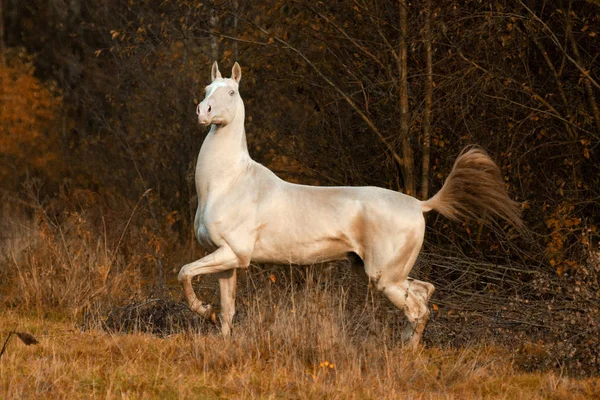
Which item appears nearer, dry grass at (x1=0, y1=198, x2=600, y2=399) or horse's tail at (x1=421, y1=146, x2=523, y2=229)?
dry grass at (x1=0, y1=198, x2=600, y2=399)

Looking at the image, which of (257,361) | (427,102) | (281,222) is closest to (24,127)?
(427,102)

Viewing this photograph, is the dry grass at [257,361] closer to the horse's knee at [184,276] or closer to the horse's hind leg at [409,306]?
the horse's hind leg at [409,306]

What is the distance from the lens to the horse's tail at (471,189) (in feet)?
27.2

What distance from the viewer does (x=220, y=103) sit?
7.86m

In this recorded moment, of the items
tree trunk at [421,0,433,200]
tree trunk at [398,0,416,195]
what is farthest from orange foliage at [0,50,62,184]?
tree trunk at [421,0,433,200]

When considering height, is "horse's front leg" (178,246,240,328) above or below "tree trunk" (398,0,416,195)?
below

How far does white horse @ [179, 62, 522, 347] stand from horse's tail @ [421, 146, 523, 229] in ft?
0.79

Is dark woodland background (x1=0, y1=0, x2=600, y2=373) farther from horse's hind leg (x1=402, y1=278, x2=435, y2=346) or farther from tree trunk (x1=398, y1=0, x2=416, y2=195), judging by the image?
horse's hind leg (x1=402, y1=278, x2=435, y2=346)

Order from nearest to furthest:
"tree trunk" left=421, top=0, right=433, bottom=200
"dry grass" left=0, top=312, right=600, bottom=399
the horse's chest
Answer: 1. "dry grass" left=0, top=312, right=600, bottom=399
2. the horse's chest
3. "tree trunk" left=421, top=0, right=433, bottom=200

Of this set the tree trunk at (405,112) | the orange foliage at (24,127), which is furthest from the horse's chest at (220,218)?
the orange foliage at (24,127)

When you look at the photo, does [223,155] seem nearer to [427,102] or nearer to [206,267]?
[206,267]

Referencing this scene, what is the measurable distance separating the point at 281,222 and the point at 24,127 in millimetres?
15931

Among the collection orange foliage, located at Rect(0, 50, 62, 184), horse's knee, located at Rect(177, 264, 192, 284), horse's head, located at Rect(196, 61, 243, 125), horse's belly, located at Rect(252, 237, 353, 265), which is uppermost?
horse's head, located at Rect(196, 61, 243, 125)

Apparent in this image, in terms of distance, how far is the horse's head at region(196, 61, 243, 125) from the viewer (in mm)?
7734
